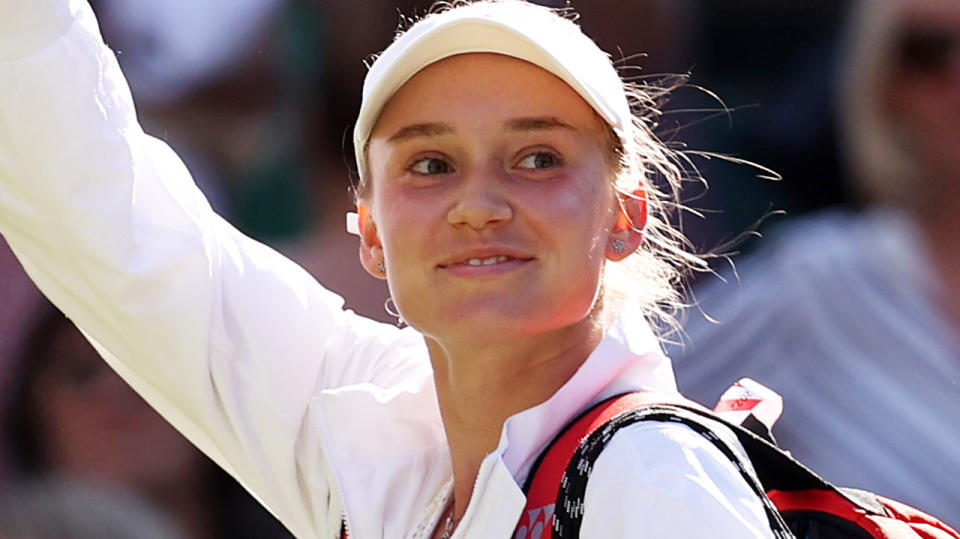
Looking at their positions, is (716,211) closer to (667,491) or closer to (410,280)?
(410,280)

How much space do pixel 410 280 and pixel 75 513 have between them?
5.84 feet

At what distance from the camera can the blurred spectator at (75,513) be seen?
3053 mm

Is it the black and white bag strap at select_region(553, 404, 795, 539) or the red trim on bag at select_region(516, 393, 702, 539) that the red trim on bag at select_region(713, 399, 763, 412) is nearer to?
the red trim on bag at select_region(516, 393, 702, 539)

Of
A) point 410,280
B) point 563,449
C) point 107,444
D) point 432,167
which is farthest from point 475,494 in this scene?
point 107,444

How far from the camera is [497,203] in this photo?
4.89 feet

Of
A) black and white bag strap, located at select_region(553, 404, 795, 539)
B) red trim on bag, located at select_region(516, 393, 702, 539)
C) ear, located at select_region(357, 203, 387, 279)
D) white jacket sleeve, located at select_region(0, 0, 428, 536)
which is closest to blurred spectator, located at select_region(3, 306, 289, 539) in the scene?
white jacket sleeve, located at select_region(0, 0, 428, 536)

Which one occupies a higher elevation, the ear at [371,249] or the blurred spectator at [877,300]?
the ear at [371,249]

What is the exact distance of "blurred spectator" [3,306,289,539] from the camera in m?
3.07

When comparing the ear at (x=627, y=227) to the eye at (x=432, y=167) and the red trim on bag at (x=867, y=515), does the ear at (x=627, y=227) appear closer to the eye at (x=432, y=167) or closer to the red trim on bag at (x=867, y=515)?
the eye at (x=432, y=167)

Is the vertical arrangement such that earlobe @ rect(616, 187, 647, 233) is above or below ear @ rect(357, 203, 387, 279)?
above

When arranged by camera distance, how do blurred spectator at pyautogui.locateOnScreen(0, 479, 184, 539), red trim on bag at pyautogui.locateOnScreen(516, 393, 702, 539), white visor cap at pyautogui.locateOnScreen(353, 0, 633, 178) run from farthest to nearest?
blurred spectator at pyautogui.locateOnScreen(0, 479, 184, 539) → white visor cap at pyautogui.locateOnScreen(353, 0, 633, 178) → red trim on bag at pyautogui.locateOnScreen(516, 393, 702, 539)

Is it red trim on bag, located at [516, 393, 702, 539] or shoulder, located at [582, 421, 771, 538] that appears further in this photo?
red trim on bag, located at [516, 393, 702, 539]

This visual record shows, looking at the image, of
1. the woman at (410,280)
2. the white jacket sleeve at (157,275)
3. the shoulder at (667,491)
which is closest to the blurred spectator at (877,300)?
the woman at (410,280)

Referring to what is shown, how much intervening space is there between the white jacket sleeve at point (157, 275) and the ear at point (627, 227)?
38 centimetres
